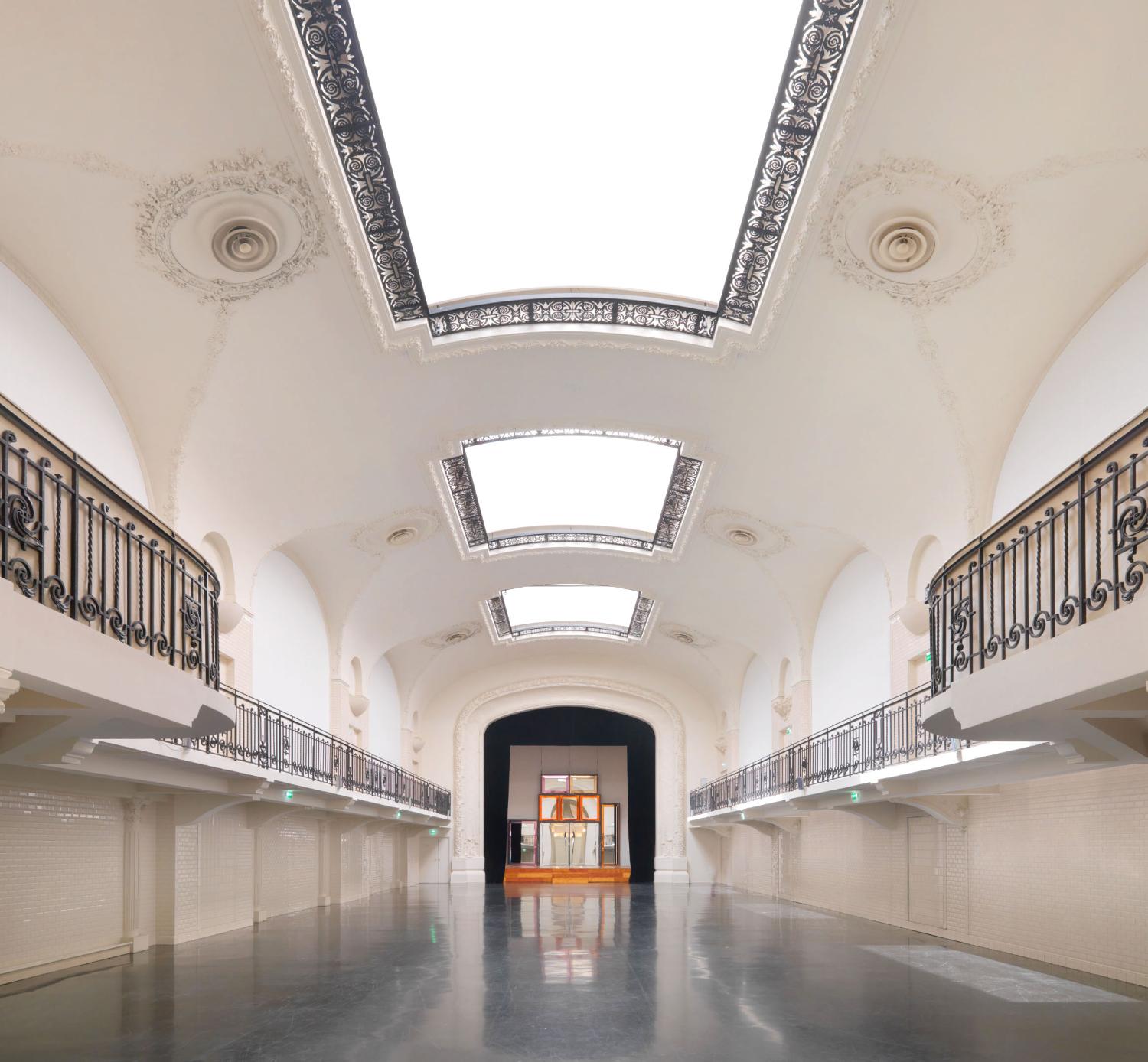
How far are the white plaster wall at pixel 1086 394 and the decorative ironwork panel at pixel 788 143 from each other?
3.18 metres

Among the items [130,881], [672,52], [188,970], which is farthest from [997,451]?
[130,881]

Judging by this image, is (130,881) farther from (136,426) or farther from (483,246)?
(483,246)

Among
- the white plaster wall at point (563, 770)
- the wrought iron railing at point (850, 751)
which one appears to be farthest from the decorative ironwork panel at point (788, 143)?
the white plaster wall at point (563, 770)

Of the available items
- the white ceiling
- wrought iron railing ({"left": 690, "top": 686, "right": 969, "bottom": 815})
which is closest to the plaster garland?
wrought iron railing ({"left": 690, "top": 686, "right": 969, "bottom": 815})

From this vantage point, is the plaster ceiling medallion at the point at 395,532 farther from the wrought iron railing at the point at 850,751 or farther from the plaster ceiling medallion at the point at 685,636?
the plaster ceiling medallion at the point at 685,636

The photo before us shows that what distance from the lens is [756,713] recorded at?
90.2 feet

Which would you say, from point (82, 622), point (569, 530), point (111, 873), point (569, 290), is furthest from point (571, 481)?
point (82, 622)

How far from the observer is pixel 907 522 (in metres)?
14.7

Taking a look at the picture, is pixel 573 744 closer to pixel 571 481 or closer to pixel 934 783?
pixel 571 481

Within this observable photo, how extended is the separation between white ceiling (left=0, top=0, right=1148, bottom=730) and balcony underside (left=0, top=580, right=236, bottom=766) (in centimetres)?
452

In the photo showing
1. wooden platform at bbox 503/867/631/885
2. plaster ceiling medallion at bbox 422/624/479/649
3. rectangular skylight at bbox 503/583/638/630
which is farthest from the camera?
wooden platform at bbox 503/867/631/885

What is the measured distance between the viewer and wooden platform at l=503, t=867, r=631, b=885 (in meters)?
35.5

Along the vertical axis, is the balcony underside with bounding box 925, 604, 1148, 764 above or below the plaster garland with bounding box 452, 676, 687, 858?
above

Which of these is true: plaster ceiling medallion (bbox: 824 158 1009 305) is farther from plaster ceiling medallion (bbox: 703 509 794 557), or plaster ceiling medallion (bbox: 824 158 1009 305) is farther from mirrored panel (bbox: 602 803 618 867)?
mirrored panel (bbox: 602 803 618 867)
